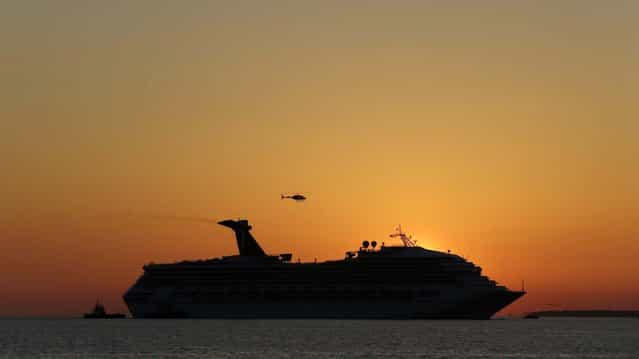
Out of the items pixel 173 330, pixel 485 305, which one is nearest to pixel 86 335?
pixel 173 330

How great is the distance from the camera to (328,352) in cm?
10588

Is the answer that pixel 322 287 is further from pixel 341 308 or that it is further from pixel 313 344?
pixel 313 344

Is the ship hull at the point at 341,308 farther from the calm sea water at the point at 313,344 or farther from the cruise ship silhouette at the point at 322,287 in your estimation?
the calm sea water at the point at 313,344

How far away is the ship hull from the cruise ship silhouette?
0.14 m

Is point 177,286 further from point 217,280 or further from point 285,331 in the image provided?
point 285,331

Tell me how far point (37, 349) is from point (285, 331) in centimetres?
3814

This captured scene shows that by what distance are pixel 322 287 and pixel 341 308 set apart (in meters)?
4.21

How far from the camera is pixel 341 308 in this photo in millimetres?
177250

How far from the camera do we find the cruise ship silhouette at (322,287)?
6777 inches

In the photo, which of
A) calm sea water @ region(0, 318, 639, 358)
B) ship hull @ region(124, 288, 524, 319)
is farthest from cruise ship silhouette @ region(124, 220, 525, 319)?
calm sea water @ region(0, 318, 639, 358)

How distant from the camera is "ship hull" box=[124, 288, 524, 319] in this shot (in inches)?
6767

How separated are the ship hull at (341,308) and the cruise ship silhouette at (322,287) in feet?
0.46

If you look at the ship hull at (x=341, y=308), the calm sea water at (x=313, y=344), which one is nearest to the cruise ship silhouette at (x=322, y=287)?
the ship hull at (x=341, y=308)

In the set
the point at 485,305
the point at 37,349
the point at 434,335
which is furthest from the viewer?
the point at 485,305
